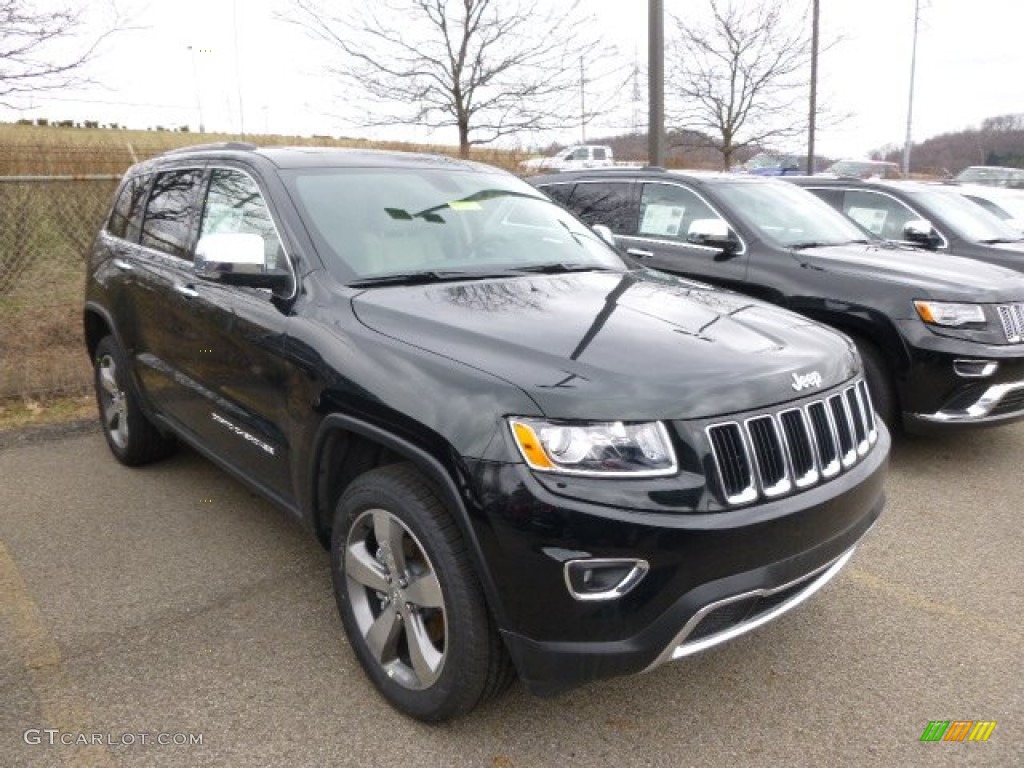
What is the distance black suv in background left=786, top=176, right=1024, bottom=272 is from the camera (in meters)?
7.14

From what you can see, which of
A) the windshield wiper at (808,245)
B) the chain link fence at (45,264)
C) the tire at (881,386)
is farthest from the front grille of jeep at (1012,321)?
the chain link fence at (45,264)

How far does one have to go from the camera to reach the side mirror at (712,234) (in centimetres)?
546

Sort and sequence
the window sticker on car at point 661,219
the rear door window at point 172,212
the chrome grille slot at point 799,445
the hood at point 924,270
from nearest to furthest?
the chrome grille slot at point 799,445 < the rear door window at point 172,212 < the hood at point 924,270 < the window sticker on car at point 661,219

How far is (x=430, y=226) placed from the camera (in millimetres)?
3357

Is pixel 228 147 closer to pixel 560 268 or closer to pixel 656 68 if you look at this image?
pixel 560 268

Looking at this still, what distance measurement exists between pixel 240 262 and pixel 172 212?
1456 millimetres

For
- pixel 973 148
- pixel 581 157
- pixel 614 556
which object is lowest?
pixel 614 556

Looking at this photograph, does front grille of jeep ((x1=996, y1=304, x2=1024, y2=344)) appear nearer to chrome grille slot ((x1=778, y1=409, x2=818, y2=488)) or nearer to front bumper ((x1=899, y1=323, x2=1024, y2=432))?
front bumper ((x1=899, y1=323, x2=1024, y2=432))

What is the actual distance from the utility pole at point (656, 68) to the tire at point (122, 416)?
624 cm

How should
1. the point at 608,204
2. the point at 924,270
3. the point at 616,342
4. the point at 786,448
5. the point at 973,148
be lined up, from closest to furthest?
the point at 786,448, the point at 616,342, the point at 924,270, the point at 608,204, the point at 973,148

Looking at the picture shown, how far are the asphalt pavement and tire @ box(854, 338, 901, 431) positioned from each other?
887 millimetres

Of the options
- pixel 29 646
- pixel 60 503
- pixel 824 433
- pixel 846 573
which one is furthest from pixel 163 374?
pixel 846 573

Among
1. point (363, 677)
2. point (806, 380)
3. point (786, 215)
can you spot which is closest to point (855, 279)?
point (786, 215)

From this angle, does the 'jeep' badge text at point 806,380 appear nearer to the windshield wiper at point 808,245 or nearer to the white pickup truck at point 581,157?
the windshield wiper at point 808,245
